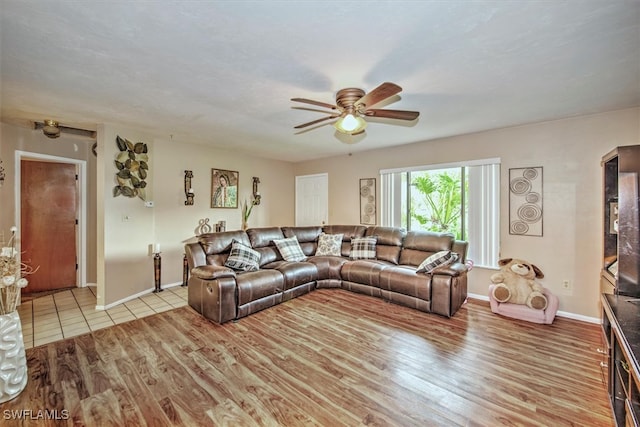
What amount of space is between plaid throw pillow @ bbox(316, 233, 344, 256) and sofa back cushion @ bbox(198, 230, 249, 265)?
164 cm

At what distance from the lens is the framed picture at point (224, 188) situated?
522cm

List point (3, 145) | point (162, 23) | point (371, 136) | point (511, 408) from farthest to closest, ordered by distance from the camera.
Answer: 1. point (371, 136)
2. point (3, 145)
3. point (511, 408)
4. point (162, 23)

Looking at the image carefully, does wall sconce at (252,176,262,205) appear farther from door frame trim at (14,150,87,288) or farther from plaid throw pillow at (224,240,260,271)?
door frame trim at (14,150,87,288)

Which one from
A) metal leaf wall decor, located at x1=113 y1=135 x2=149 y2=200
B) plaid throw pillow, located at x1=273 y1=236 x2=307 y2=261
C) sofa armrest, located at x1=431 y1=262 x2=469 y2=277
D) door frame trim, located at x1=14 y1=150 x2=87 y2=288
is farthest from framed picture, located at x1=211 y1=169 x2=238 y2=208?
sofa armrest, located at x1=431 y1=262 x2=469 y2=277

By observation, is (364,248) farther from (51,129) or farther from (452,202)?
(51,129)

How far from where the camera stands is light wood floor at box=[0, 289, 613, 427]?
1.81 meters

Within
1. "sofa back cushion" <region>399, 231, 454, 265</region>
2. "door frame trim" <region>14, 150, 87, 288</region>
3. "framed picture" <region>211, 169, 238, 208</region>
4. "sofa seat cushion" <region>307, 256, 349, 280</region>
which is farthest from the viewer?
"framed picture" <region>211, 169, 238, 208</region>

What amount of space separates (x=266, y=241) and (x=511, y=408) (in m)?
3.65

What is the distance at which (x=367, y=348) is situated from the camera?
2.65m

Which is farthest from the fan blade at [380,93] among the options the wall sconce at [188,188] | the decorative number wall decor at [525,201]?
the wall sconce at [188,188]

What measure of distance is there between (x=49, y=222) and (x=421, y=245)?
6.00 metres

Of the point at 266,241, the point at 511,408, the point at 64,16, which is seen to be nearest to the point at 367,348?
the point at 511,408

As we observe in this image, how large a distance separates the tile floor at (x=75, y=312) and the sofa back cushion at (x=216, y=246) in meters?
0.78

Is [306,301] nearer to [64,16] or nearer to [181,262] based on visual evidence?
[181,262]
